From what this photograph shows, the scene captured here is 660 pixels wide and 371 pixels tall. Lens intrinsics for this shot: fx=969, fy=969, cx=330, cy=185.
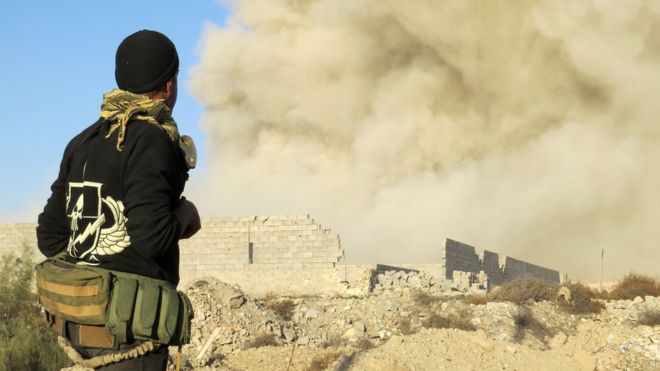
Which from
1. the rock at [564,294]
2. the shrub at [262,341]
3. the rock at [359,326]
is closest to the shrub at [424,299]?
the rock at [359,326]

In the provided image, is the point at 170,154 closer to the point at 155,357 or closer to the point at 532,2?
the point at 155,357

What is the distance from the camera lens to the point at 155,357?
2.45 m

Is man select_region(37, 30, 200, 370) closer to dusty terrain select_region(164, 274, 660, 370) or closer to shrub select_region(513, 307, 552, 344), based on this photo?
dusty terrain select_region(164, 274, 660, 370)

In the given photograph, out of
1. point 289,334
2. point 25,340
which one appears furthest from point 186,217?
point 289,334

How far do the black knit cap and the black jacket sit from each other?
141 mm

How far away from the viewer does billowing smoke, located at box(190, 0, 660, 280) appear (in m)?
37.2

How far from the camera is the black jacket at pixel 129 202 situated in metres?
2.38

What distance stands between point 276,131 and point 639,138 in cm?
1430

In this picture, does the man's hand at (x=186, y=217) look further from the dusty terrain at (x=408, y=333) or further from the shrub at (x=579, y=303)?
the shrub at (x=579, y=303)

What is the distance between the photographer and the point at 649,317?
14.9m

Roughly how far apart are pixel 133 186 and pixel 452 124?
35.7m

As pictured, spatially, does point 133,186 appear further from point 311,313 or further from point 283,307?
point 283,307

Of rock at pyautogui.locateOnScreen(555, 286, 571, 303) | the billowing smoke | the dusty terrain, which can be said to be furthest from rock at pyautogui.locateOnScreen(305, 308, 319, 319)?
the billowing smoke

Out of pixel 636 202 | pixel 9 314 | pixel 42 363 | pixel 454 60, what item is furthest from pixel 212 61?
pixel 42 363
